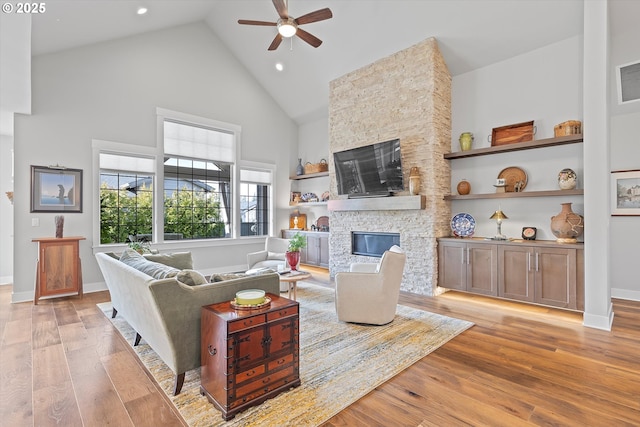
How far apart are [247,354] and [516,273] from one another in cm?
398

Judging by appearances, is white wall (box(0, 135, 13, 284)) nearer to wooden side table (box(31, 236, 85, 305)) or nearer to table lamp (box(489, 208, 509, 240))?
wooden side table (box(31, 236, 85, 305))

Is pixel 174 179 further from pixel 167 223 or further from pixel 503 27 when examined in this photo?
pixel 503 27

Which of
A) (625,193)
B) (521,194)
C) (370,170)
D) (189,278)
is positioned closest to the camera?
(189,278)

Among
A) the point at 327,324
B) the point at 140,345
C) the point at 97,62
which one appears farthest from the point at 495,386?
the point at 97,62

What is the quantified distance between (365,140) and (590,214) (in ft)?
11.6

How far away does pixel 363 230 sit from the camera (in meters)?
6.06

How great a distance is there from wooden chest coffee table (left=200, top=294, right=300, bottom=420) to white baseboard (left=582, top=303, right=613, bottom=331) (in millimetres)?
3497

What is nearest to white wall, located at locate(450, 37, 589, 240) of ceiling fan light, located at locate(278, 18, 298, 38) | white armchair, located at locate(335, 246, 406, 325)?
white armchair, located at locate(335, 246, 406, 325)

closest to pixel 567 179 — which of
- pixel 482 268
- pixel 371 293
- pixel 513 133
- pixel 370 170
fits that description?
pixel 513 133

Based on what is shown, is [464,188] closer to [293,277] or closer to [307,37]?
[293,277]

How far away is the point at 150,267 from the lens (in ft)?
8.77

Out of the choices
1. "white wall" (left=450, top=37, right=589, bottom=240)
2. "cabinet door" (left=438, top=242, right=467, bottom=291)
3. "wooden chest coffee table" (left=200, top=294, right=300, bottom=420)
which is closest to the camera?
"wooden chest coffee table" (left=200, top=294, right=300, bottom=420)

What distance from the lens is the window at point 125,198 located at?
5.56 meters

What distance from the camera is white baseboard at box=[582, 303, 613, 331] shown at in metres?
3.53
